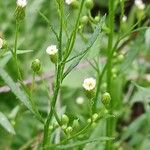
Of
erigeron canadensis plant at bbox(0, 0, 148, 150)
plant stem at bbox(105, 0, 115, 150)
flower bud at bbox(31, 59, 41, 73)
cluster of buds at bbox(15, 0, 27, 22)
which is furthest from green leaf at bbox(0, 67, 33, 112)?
plant stem at bbox(105, 0, 115, 150)

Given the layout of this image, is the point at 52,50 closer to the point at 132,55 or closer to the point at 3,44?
the point at 3,44

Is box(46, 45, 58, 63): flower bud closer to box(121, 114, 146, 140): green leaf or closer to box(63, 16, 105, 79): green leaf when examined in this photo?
box(63, 16, 105, 79): green leaf

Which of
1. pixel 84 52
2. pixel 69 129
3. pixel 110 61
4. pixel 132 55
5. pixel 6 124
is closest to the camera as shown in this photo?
pixel 84 52

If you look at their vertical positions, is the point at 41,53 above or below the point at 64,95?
above

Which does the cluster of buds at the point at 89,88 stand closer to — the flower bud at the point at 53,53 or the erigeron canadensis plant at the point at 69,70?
the erigeron canadensis plant at the point at 69,70

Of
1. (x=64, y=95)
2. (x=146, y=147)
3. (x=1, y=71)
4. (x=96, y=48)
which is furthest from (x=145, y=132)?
(x=1, y=71)

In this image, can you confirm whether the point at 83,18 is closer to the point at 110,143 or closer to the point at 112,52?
the point at 112,52

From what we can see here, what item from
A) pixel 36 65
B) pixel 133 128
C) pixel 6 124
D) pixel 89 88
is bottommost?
pixel 133 128

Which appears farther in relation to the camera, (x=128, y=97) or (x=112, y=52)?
(x=128, y=97)

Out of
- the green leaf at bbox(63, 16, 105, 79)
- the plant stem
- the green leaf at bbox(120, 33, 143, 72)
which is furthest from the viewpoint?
the green leaf at bbox(120, 33, 143, 72)

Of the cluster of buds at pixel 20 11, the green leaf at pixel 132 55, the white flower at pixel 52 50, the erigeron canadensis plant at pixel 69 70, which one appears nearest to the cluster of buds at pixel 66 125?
the erigeron canadensis plant at pixel 69 70

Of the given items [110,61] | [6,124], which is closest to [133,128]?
[110,61]
